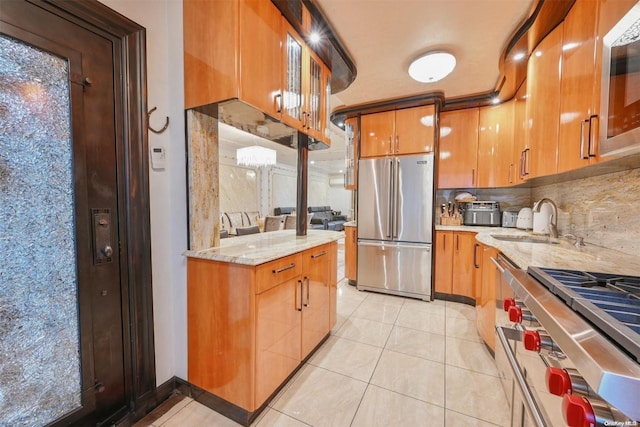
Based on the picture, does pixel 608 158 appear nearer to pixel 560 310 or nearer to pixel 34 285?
pixel 560 310

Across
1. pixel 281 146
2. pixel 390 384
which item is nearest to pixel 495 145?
pixel 390 384

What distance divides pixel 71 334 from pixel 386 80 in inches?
120

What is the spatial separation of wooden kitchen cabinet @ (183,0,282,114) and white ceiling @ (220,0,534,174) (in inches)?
19.9

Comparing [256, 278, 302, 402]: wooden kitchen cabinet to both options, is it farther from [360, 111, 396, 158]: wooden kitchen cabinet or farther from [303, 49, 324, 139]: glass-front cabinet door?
[360, 111, 396, 158]: wooden kitchen cabinet

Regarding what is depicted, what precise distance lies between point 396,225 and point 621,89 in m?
2.23

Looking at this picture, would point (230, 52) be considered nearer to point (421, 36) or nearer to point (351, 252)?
point (421, 36)

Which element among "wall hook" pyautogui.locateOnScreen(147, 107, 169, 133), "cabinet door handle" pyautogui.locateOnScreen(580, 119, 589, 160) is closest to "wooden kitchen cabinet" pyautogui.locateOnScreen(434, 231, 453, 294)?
"cabinet door handle" pyautogui.locateOnScreen(580, 119, 589, 160)

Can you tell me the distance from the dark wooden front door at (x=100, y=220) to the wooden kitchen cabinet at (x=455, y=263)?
2944 millimetres

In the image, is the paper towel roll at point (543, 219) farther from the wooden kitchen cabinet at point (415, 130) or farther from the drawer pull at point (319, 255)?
the drawer pull at point (319, 255)

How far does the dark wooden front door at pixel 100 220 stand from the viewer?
111 centimetres

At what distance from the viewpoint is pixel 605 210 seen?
1.63 metres

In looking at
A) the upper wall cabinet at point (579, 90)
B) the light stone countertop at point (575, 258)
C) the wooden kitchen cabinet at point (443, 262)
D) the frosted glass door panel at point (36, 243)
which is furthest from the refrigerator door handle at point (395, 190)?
the frosted glass door panel at point (36, 243)

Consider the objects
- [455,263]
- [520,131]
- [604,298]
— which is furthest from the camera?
[455,263]

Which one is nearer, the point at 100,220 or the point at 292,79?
the point at 100,220
